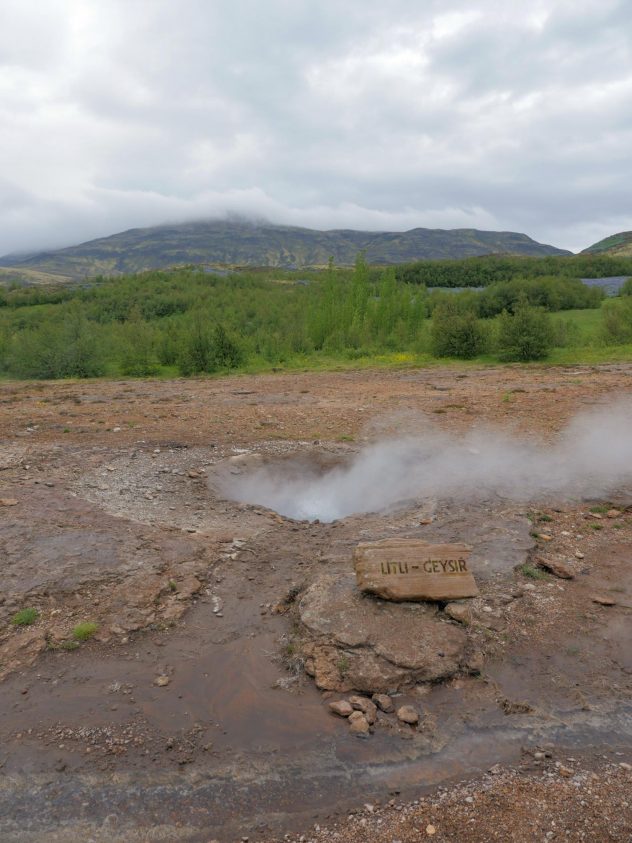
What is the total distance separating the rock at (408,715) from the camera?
3.66 meters

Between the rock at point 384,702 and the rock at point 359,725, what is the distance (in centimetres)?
18

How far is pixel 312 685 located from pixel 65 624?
7.80 ft

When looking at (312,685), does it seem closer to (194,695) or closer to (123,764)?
(194,695)

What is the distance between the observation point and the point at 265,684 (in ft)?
13.4

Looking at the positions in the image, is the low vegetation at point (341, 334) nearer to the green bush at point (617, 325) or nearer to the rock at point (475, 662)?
the green bush at point (617, 325)

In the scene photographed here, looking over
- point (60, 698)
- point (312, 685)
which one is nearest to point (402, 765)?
point (312, 685)

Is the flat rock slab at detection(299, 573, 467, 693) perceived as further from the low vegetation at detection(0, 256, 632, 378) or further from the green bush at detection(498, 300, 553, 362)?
the green bush at detection(498, 300, 553, 362)

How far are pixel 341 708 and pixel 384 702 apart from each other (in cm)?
33

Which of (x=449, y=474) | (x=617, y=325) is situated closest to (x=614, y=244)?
(x=617, y=325)

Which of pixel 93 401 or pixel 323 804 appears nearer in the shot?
pixel 323 804

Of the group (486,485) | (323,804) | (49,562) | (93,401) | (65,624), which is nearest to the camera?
(323,804)

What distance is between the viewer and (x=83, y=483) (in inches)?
313

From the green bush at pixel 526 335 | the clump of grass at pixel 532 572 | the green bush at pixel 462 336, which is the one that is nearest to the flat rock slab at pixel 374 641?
the clump of grass at pixel 532 572

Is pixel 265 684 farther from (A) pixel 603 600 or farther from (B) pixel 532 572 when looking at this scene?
(A) pixel 603 600
